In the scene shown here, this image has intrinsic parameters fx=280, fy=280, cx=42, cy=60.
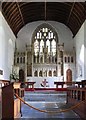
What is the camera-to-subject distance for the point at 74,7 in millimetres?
21656

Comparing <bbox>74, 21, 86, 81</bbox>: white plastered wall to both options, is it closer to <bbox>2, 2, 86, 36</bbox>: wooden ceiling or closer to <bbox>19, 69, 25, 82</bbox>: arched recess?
<bbox>2, 2, 86, 36</bbox>: wooden ceiling

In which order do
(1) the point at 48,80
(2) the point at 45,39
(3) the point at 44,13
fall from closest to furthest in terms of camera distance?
1. (3) the point at 44,13
2. (1) the point at 48,80
3. (2) the point at 45,39

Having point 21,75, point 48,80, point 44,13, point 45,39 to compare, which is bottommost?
point 48,80

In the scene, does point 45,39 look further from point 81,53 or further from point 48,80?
point 81,53

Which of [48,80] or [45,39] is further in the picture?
[45,39]

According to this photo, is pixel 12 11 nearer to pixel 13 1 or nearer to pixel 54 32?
pixel 13 1

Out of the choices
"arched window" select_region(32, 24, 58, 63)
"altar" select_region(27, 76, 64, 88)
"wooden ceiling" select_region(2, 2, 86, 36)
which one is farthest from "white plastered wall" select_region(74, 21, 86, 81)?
"arched window" select_region(32, 24, 58, 63)

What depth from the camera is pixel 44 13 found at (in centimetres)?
2519

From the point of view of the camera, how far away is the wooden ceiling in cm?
2113

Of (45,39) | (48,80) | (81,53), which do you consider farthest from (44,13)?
(48,80)

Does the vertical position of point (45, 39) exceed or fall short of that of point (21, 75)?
it exceeds it

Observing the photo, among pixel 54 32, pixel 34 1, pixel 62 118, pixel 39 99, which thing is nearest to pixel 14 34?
pixel 54 32

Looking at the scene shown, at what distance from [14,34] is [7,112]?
20.8 metres

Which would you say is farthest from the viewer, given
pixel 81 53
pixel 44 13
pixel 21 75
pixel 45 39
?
pixel 45 39
